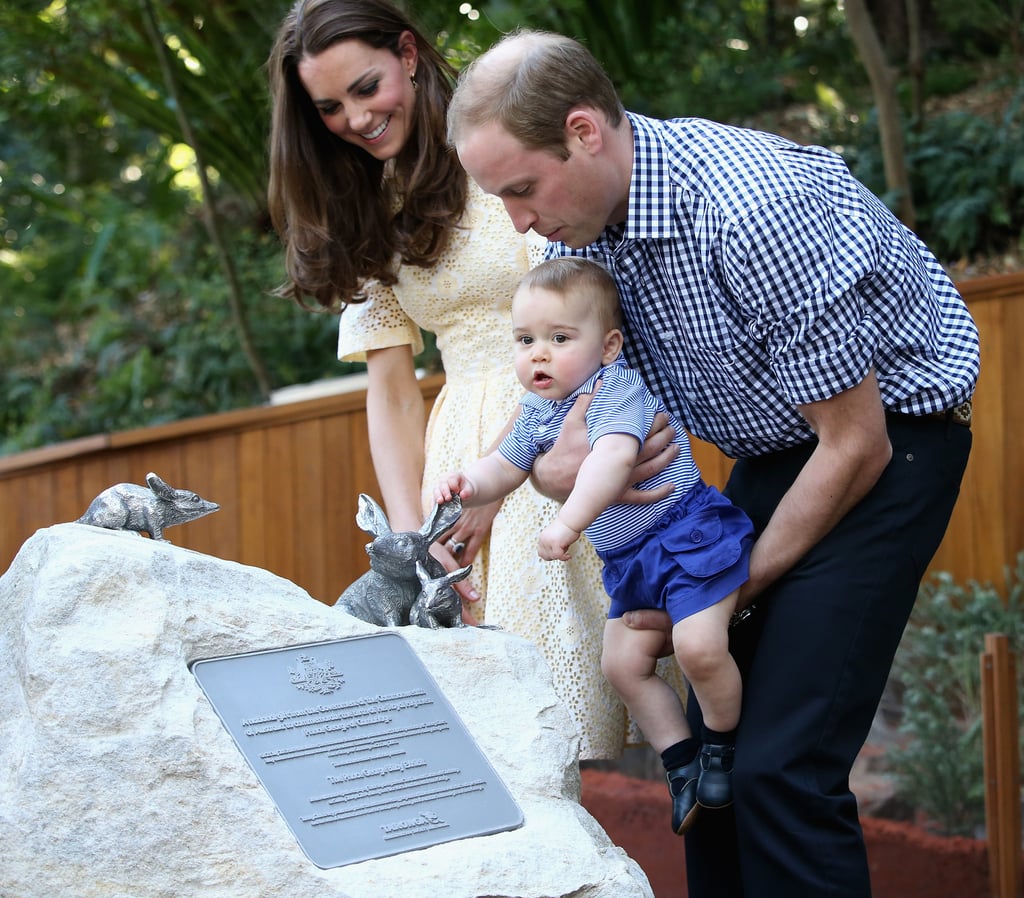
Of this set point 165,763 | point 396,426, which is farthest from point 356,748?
point 396,426

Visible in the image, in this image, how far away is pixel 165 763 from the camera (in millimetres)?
2076

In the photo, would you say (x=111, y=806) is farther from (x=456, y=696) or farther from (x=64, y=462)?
(x=64, y=462)

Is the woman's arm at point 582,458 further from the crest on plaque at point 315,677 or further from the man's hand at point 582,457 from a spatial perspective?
the crest on plaque at point 315,677

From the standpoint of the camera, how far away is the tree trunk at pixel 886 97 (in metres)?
5.79

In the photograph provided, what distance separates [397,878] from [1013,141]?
218 inches

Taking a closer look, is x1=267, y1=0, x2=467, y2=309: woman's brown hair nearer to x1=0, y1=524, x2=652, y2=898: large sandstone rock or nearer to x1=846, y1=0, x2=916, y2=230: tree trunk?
x1=0, y1=524, x2=652, y2=898: large sandstone rock

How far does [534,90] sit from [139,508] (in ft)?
3.64

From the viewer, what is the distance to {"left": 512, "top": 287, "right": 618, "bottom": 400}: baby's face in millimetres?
2445

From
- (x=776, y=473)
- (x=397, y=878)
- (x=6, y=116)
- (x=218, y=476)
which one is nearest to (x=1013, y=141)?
(x=218, y=476)

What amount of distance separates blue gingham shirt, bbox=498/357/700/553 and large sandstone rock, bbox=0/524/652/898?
0.41 metres

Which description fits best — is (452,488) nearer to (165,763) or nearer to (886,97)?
(165,763)

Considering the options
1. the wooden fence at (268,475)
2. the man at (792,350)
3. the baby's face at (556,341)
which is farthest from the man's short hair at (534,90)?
the wooden fence at (268,475)

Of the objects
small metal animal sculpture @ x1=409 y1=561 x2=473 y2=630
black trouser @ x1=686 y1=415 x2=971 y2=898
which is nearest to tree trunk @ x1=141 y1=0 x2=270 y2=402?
small metal animal sculpture @ x1=409 y1=561 x2=473 y2=630

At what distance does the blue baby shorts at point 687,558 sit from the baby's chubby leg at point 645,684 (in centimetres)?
7
